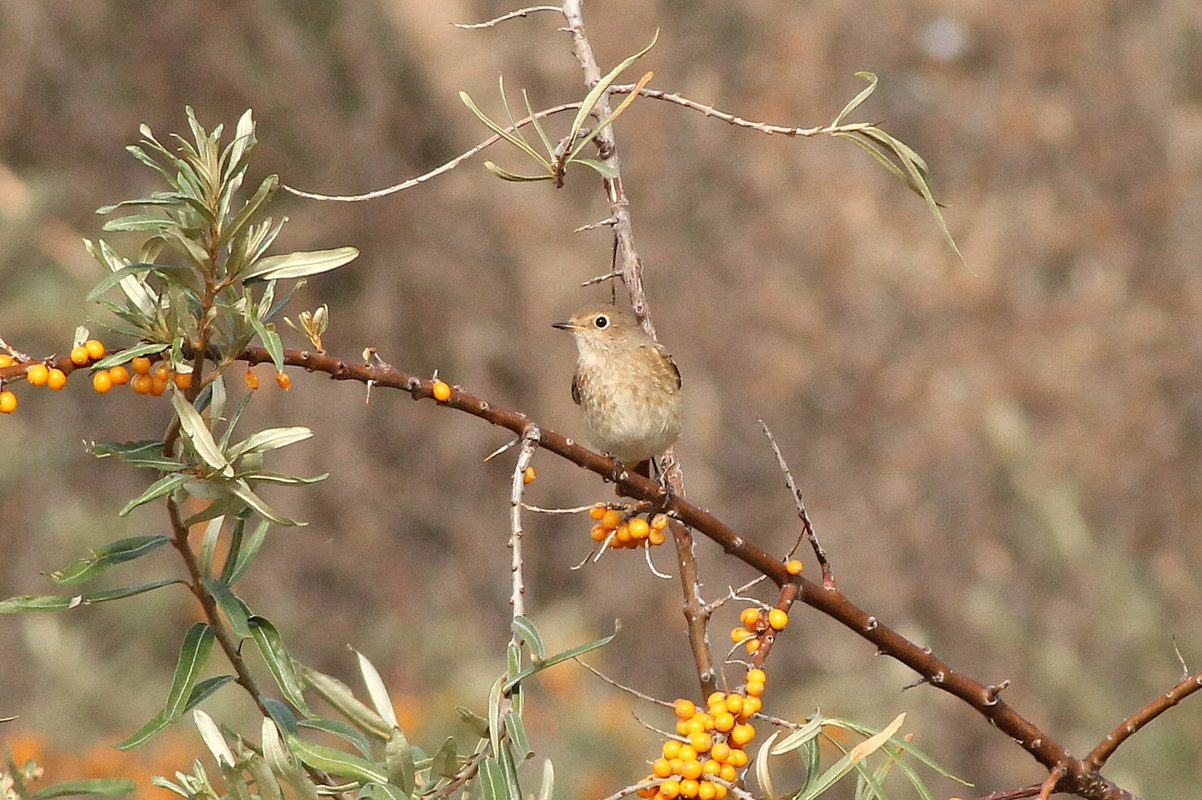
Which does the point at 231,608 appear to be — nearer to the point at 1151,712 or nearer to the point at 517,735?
the point at 517,735

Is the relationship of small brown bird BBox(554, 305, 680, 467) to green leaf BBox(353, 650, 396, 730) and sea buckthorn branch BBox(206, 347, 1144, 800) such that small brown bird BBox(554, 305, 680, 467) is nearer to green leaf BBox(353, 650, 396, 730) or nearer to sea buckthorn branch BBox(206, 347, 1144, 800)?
sea buckthorn branch BBox(206, 347, 1144, 800)

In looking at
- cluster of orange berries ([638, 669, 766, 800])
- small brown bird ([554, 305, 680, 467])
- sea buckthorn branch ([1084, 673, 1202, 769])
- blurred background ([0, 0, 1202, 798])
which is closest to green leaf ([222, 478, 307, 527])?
cluster of orange berries ([638, 669, 766, 800])

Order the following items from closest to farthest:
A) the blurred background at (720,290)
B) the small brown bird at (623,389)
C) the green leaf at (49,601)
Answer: the green leaf at (49,601) → the small brown bird at (623,389) → the blurred background at (720,290)

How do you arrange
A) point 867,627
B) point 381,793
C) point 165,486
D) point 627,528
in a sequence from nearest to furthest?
point 381,793, point 165,486, point 867,627, point 627,528

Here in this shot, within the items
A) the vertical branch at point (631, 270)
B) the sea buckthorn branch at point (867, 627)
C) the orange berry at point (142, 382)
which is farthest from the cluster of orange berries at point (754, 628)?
the orange berry at point (142, 382)

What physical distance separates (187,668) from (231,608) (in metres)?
0.12

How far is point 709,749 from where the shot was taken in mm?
1576

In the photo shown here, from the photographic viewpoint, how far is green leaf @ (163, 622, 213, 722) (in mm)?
1671

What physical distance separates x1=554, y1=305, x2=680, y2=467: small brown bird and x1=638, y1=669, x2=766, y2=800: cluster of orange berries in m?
1.66

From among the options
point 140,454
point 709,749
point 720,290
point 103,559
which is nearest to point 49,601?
point 103,559

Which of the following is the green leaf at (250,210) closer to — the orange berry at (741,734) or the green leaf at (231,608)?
the green leaf at (231,608)

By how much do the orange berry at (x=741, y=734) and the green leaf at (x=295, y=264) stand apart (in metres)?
0.81

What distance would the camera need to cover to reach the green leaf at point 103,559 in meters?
1.63

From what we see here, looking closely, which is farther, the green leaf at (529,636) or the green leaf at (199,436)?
the green leaf at (199,436)
